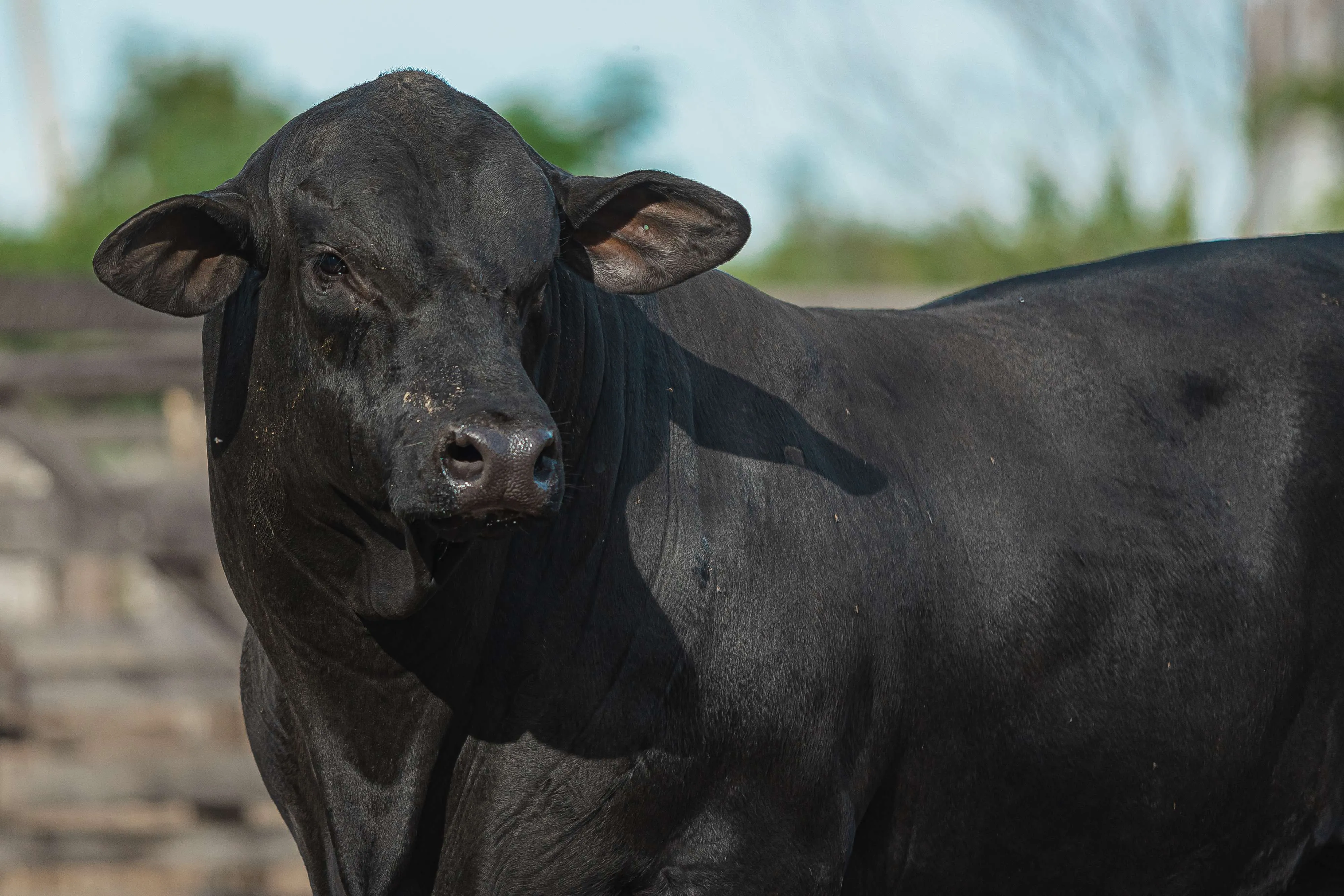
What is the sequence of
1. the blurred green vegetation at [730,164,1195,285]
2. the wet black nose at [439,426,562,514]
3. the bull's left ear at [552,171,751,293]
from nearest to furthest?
the wet black nose at [439,426,562,514]
the bull's left ear at [552,171,751,293]
the blurred green vegetation at [730,164,1195,285]

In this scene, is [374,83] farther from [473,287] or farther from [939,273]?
[939,273]

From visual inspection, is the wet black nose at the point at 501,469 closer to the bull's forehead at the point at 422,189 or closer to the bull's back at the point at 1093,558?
the bull's forehead at the point at 422,189

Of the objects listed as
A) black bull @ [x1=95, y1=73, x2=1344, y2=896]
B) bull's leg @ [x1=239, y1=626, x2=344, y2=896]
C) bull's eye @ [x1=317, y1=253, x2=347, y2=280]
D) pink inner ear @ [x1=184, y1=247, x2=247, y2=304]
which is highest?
bull's eye @ [x1=317, y1=253, x2=347, y2=280]

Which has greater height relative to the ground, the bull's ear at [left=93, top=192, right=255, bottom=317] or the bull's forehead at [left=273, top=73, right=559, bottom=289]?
the bull's forehead at [left=273, top=73, right=559, bottom=289]

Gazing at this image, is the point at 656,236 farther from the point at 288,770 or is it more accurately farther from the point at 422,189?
the point at 288,770

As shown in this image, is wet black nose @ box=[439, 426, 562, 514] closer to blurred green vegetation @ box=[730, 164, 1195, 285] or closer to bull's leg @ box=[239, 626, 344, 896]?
bull's leg @ box=[239, 626, 344, 896]

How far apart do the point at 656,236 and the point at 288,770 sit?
1.29 m

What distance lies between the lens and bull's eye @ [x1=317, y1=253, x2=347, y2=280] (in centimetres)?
277

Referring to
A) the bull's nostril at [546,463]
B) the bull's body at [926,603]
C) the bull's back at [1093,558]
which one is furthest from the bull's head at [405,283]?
→ the bull's back at [1093,558]

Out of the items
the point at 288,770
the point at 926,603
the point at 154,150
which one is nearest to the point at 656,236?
the point at 926,603

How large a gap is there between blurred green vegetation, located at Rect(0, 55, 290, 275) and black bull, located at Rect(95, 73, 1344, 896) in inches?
328

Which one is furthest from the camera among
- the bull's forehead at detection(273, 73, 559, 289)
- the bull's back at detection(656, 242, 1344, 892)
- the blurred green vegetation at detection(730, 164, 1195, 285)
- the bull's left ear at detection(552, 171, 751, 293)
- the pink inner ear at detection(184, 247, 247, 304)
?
the blurred green vegetation at detection(730, 164, 1195, 285)

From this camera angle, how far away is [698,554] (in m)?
3.04

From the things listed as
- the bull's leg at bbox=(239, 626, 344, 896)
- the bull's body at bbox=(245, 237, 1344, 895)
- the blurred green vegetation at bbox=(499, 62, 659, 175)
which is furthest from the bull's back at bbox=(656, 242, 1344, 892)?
the blurred green vegetation at bbox=(499, 62, 659, 175)
